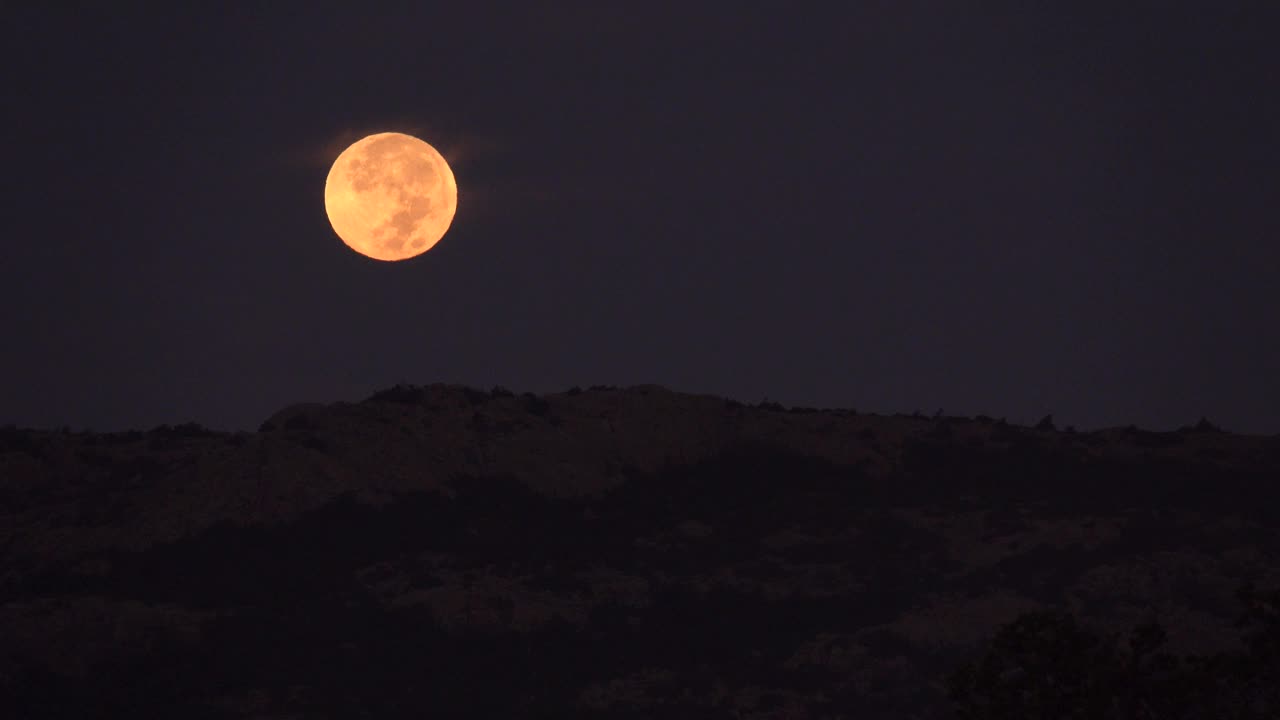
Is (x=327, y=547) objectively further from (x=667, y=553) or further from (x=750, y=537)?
(x=750, y=537)

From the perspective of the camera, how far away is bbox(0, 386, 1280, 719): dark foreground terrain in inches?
1777

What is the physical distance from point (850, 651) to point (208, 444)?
33032mm

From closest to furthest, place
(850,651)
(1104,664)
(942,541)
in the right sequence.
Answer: (1104,664)
(850,651)
(942,541)

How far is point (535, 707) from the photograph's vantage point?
43438 mm

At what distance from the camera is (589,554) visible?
56156 millimetres

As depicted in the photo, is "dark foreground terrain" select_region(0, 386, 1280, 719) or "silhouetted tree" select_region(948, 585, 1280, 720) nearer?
"silhouetted tree" select_region(948, 585, 1280, 720)

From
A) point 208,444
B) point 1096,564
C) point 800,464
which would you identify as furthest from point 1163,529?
point 208,444

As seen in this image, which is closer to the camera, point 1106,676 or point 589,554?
point 1106,676

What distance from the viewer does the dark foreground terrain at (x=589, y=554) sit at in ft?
148

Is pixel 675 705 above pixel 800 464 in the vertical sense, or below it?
below

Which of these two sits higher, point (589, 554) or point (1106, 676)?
point (589, 554)

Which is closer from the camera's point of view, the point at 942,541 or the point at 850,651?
the point at 850,651

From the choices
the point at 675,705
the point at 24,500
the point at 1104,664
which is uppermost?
the point at 24,500

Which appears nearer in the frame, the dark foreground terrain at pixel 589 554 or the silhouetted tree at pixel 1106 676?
the silhouetted tree at pixel 1106 676
